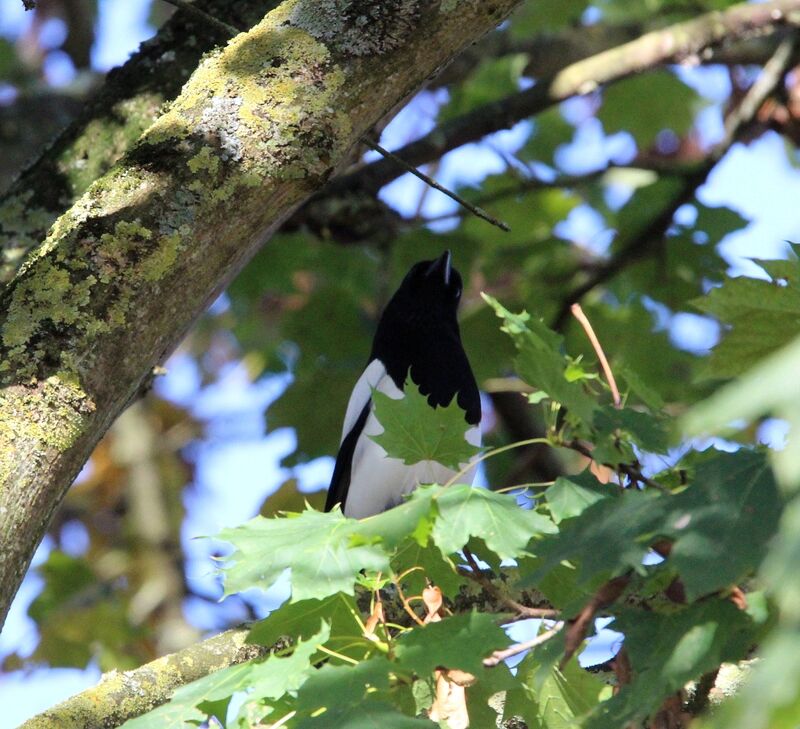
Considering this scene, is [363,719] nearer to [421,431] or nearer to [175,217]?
[421,431]

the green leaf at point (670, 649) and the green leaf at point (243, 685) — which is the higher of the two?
the green leaf at point (243, 685)

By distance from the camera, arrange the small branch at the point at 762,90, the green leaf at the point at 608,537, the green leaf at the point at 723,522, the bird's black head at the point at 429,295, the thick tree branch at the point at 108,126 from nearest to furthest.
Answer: the green leaf at the point at 723,522 < the green leaf at the point at 608,537 < the thick tree branch at the point at 108,126 < the bird's black head at the point at 429,295 < the small branch at the point at 762,90

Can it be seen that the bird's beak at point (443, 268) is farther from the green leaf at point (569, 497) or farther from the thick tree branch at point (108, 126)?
the green leaf at point (569, 497)

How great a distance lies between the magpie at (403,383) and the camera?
3.72 metres

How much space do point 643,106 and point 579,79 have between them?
5.27 feet

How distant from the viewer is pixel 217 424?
24.2ft

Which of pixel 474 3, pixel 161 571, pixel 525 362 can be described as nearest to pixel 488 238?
pixel 161 571

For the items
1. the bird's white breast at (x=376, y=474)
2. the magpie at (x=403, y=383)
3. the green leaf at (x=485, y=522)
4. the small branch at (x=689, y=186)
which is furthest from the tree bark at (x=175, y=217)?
the small branch at (x=689, y=186)

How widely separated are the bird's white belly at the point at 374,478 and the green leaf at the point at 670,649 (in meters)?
2.26

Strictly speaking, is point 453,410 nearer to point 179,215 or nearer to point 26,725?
point 179,215

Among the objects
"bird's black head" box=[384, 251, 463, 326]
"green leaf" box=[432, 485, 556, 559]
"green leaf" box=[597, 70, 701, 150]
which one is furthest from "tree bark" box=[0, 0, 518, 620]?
"green leaf" box=[597, 70, 701, 150]

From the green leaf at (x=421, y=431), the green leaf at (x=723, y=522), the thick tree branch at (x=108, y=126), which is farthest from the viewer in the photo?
the thick tree branch at (x=108, y=126)

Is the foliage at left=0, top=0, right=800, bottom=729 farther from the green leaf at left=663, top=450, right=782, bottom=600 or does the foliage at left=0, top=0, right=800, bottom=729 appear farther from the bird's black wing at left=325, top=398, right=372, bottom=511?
the bird's black wing at left=325, top=398, right=372, bottom=511

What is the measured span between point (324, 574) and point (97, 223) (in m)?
0.65
